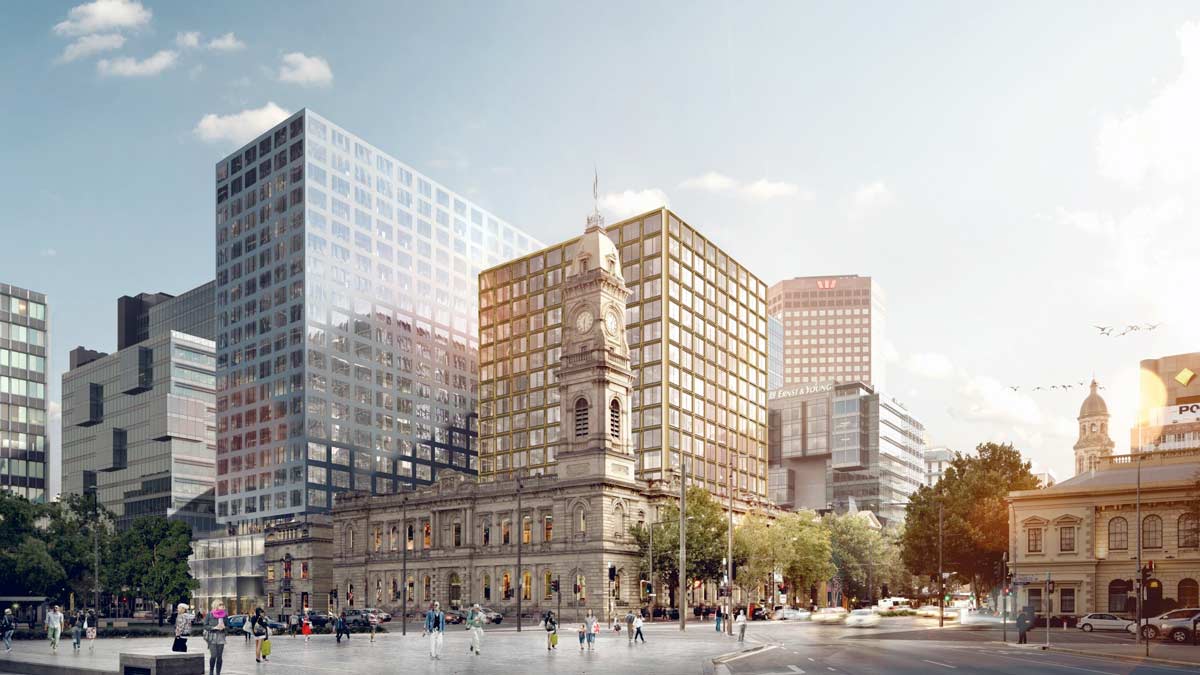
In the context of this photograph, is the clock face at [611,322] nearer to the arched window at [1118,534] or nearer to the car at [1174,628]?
the arched window at [1118,534]

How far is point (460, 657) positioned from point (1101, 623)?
5478cm

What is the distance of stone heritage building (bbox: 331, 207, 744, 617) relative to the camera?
101 metres

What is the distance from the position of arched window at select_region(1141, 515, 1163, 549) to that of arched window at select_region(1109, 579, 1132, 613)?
3711mm

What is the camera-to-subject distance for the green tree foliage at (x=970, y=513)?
9225cm

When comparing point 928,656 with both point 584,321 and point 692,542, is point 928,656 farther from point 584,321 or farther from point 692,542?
point 584,321

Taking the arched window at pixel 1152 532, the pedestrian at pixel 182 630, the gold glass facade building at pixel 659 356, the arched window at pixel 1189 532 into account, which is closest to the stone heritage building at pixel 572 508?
the gold glass facade building at pixel 659 356

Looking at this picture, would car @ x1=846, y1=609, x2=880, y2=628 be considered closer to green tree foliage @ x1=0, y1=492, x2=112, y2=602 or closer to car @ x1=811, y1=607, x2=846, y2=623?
car @ x1=811, y1=607, x2=846, y2=623

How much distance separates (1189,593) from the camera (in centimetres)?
7594

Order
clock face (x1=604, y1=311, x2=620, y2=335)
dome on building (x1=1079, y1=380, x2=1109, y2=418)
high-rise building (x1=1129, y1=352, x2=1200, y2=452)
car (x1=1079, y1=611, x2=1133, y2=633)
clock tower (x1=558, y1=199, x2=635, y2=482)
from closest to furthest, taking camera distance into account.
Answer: car (x1=1079, y1=611, x2=1133, y2=633)
clock tower (x1=558, y1=199, x2=635, y2=482)
clock face (x1=604, y1=311, x2=620, y2=335)
high-rise building (x1=1129, y1=352, x2=1200, y2=452)
dome on building (x1=1079, y1=380, x2=1109, y2=418)

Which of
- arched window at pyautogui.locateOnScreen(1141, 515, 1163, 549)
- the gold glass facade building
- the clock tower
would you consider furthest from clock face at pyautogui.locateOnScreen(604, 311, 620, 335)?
arched window at pyautogui.locateOnScreen(1141, 515, 1163, 549)

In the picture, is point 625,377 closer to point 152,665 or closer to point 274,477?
point 274,477

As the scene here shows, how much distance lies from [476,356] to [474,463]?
19.5 meters

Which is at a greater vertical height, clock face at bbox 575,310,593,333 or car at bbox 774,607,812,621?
clock face at bbox 575,310,593,333

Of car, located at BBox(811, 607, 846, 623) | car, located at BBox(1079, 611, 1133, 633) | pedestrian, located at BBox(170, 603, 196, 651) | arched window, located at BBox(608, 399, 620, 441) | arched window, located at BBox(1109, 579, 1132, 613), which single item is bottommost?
car, located at BBox(811, 607, 846, 623)
